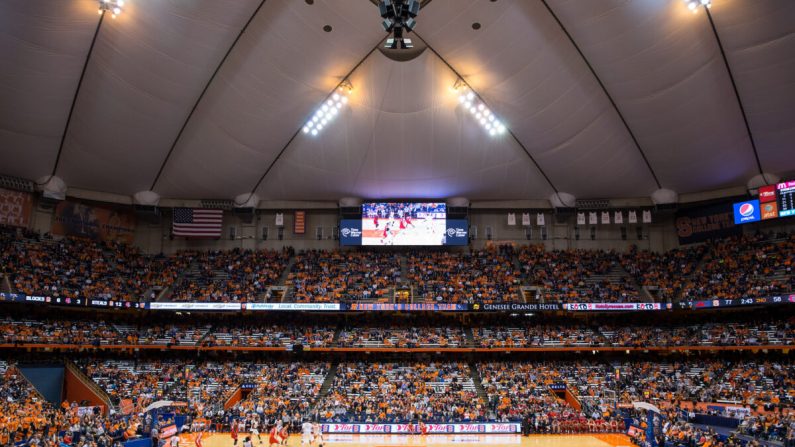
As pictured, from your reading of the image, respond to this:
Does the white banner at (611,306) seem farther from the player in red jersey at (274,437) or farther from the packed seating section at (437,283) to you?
the player in red jersey at (274,437)

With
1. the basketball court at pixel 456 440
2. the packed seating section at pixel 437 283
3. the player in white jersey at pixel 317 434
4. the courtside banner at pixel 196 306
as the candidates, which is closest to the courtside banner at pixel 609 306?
the packed seating section at pixel 437 283

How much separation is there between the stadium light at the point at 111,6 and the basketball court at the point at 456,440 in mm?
21712

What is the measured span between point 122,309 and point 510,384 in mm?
29657

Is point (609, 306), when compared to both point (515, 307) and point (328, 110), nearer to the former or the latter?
point (515, 307)

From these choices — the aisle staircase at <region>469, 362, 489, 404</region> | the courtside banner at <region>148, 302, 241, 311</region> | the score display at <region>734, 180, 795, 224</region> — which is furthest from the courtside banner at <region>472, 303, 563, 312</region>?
the courtside banner at <region>148, 302, 241, 311</region>

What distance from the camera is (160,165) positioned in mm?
45875

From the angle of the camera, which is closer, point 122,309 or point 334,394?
point 334,394

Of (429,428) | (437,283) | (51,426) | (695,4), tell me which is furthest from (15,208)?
(695,4)

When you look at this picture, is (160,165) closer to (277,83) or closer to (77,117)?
(77,117)

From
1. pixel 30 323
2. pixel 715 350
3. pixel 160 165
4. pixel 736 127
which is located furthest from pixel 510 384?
pixel 30 323

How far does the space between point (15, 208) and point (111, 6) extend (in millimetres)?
21202

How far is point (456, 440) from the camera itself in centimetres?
3262

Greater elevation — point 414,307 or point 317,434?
point 414,307

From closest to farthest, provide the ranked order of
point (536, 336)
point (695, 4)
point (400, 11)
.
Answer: point (400, 11)
point (695, 4)
point (536, 336)
